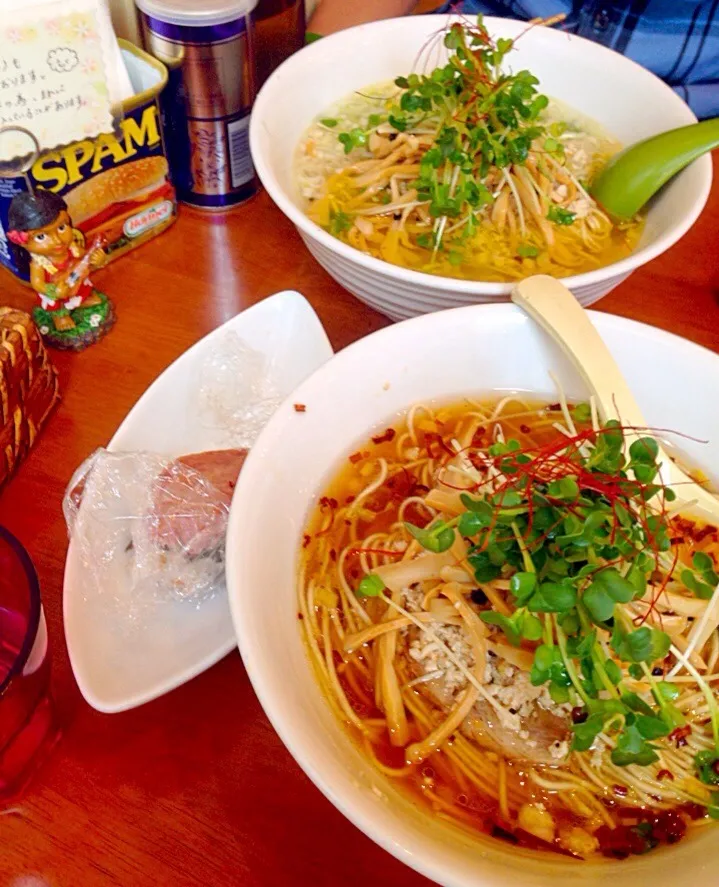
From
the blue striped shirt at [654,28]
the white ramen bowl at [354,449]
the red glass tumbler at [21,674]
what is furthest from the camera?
the blue striped shirt at [654,28]

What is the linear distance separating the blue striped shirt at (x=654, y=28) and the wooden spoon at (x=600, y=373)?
3.89 feet

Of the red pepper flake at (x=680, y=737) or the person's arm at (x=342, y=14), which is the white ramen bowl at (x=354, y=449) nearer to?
the red pepper flake at (x=680, y=737)

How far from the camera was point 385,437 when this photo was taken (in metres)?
0.98

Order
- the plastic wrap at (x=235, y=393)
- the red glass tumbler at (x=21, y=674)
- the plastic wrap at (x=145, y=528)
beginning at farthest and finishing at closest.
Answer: the plastic wrap at (x=235, y=393)
the plastic wrap at (x=145, y=528)
the red glass tumbler at (x=21, y=674)

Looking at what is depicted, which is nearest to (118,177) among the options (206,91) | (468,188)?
(206,91)

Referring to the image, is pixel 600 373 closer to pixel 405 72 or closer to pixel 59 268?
pixel 59 268

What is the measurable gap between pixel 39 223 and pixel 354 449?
54 centimetres

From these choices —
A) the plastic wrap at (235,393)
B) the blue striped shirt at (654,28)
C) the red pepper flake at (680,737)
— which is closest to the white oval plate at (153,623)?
the plastic wrap at (235,393)

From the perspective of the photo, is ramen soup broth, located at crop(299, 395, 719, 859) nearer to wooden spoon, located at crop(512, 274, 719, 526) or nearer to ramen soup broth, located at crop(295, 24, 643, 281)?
wooden spoon, located at crop(512, 274, 719, 526)

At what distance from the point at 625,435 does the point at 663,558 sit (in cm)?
15

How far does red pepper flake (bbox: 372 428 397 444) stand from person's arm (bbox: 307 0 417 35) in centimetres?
129

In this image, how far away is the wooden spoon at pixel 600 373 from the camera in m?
0.90

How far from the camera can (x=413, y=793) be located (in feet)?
2.36

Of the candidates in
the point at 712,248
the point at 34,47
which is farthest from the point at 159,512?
the point at 712,248
